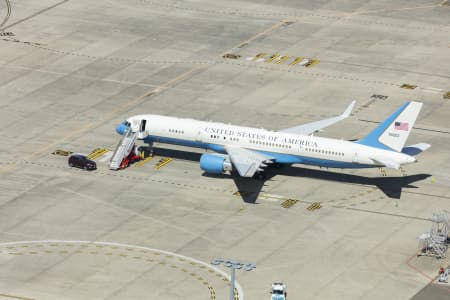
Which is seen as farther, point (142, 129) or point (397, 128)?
point (142, 129)

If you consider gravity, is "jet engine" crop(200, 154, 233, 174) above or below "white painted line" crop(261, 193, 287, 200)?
above

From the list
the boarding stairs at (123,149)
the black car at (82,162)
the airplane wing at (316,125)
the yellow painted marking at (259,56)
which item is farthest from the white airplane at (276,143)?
the yellow painted marking at (259,56)

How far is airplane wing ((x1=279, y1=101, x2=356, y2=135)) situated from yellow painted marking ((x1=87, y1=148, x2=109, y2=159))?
23345mm

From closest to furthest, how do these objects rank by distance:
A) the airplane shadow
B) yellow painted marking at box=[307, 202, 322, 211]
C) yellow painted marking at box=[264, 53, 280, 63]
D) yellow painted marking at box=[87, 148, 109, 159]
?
yellow painted marking at box=[307, 202, 322, 211] < the airplane shadow < yellow painted marking at box=[87, 148, 109, 159] < yellow painted marking at box=[264, 53, 280, 63]

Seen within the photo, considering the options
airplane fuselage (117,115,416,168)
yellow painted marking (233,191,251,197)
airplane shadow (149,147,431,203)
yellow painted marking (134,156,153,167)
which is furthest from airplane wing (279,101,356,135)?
yellow painted marking (134,156,153,167)

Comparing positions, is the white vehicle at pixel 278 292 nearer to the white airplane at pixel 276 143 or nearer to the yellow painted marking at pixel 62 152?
the white airplane at pixel 276 143

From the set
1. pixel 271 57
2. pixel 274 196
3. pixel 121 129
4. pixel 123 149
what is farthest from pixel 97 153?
pixel 271 57

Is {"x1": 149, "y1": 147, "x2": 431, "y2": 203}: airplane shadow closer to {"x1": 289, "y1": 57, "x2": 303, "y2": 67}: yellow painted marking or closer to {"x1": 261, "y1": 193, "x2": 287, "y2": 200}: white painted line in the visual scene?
{"x1": 261, "y1": 193, "x2": 287, "y2": 200}: white painted line

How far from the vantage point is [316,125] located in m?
160

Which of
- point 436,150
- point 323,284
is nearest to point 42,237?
point 323,284

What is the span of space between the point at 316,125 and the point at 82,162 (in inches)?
1202

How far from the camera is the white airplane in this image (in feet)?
477

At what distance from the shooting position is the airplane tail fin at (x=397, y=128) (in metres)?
145

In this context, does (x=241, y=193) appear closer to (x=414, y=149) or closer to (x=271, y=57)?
(x=414, y=149)
